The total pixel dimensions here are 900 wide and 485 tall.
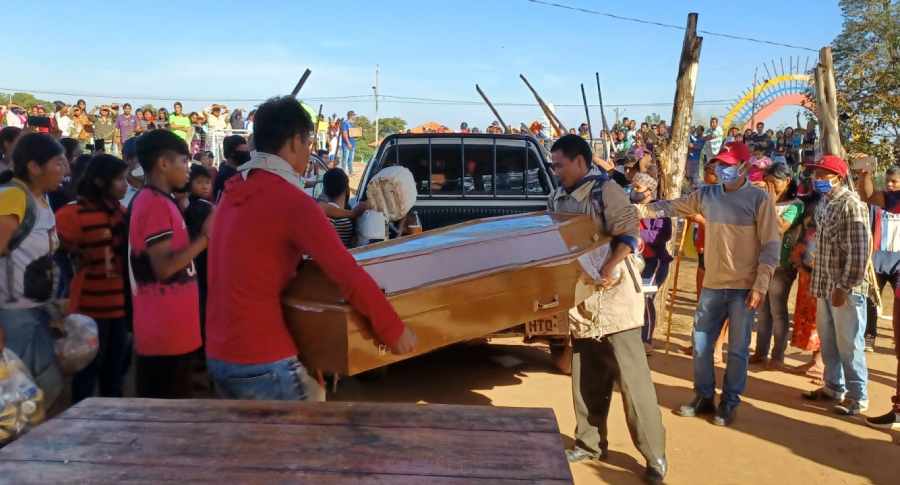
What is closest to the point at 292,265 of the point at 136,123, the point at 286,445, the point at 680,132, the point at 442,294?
the point at 442,294

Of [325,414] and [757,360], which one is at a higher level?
[325,414]

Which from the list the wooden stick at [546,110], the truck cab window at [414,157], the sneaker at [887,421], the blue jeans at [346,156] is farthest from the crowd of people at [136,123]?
the sneaker at [887,421]

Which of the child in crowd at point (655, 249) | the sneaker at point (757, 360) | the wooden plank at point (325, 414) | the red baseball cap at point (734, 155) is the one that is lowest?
the sneaker at point (757, 360)

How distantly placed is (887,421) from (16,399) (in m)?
5.22

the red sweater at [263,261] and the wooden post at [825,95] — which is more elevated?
the wooden post at [825,95]

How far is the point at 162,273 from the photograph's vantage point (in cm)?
301

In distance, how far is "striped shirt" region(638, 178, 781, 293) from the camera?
4688 millimetres

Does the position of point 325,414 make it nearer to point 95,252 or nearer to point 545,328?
point 95,252

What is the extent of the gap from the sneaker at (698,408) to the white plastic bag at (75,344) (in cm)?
393

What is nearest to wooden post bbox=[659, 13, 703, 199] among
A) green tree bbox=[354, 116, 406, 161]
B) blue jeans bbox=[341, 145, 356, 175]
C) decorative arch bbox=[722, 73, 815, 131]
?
blue jeans bbox=[341, 145, 356, 175]

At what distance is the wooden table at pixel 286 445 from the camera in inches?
62.4

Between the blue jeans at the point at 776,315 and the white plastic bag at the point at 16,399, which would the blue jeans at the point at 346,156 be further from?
the white plastic bag at the point at 16,399

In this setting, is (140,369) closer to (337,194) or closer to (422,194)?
(337,194)

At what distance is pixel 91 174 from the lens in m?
3.81
